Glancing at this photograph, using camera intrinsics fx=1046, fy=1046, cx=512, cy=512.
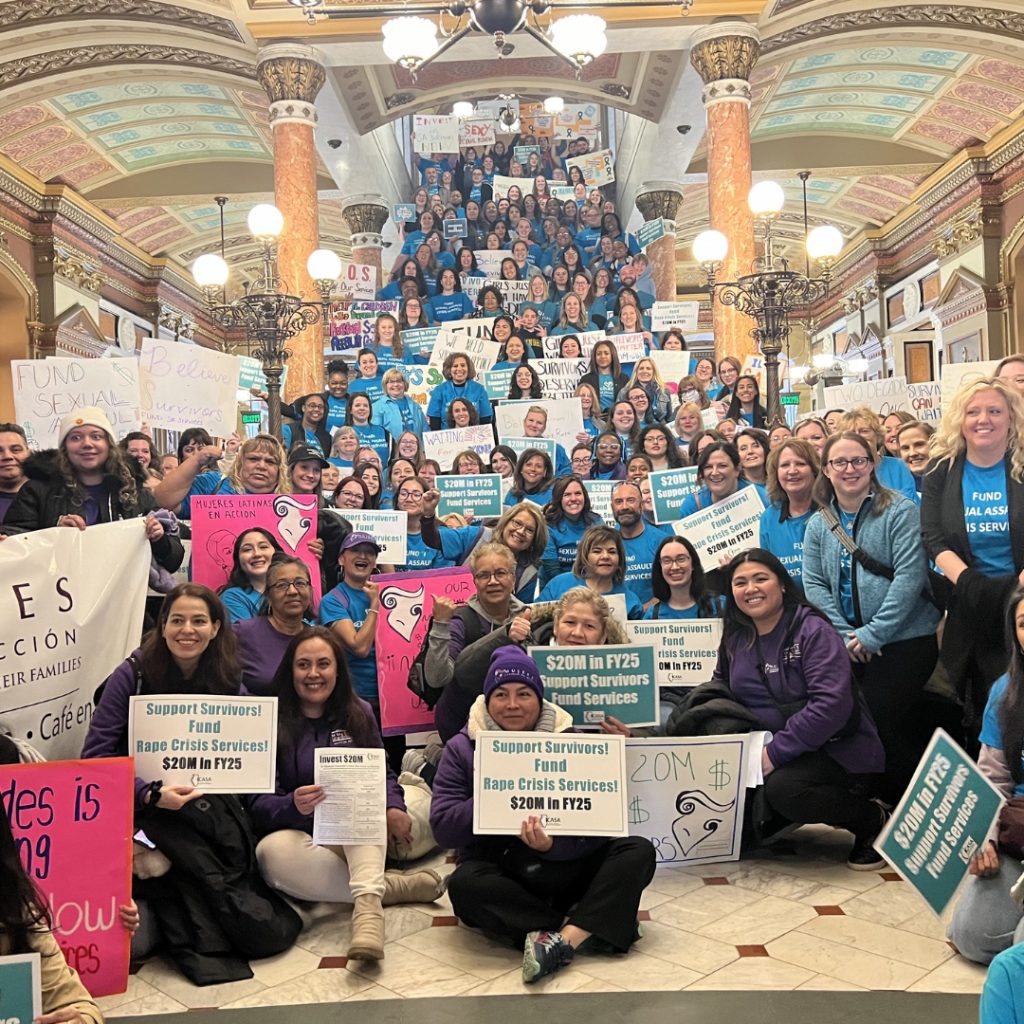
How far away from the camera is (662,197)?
20.0 metres

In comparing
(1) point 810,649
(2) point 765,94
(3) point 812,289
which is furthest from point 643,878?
(2) point 765,94

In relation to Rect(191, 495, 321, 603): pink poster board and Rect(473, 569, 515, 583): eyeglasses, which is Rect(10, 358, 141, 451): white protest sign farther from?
Rect(473, 569, 515, 583): eyeglasses

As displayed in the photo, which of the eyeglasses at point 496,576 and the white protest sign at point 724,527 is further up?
the white protest sign at point 724,527

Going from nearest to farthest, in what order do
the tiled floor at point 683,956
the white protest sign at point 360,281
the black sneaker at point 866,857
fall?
the tiled floor at point 683,956 < the black sneaker at point 866,857 < the white protest sign at point 360,281

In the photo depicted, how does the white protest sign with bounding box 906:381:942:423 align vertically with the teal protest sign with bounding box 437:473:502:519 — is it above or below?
above

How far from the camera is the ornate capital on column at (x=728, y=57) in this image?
12.4 meters

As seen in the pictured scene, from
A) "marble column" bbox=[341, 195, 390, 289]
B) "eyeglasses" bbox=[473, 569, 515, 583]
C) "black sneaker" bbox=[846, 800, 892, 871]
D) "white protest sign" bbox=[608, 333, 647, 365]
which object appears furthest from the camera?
"marble column" bbox=[341, 195, 390, 289]

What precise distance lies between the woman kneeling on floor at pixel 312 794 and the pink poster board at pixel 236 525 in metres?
1.52

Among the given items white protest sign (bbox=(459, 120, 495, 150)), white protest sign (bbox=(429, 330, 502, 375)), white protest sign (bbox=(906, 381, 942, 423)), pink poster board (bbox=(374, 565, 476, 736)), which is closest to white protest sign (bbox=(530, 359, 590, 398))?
white protest sign (bbox=(429, 330, 502, 375))

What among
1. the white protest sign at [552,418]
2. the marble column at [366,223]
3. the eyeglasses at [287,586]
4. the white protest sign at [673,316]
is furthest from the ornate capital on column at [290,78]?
the eyeglasses at [287,586]

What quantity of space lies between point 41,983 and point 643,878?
213 cm

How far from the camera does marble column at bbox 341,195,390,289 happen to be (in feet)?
64.7

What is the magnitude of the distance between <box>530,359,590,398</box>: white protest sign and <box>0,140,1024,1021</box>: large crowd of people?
129 inches

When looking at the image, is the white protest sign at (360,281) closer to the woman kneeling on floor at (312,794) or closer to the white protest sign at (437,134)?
the white protest sign at (437,134)
